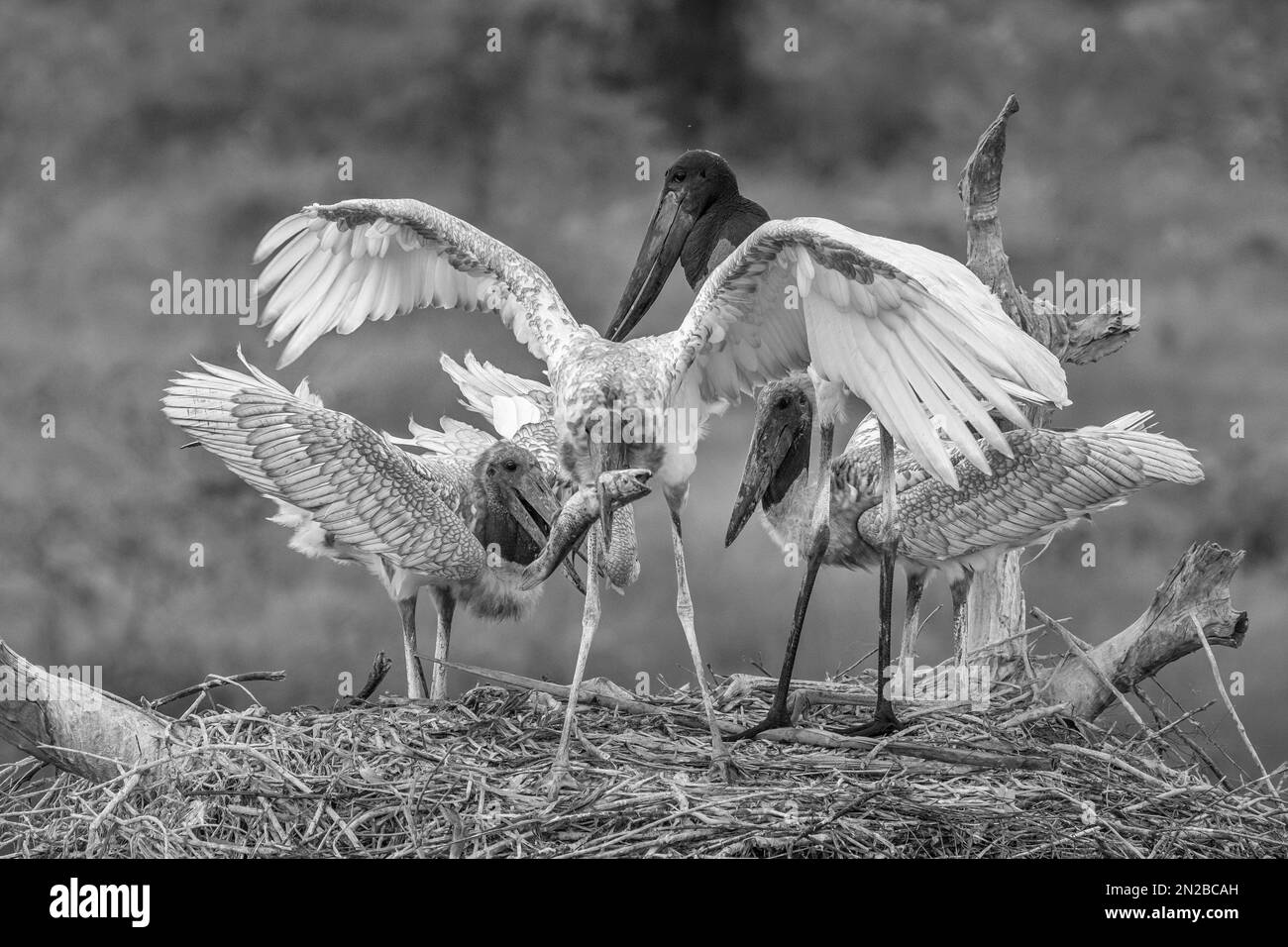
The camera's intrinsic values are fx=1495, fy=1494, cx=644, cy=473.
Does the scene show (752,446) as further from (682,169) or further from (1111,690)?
(1111,690)

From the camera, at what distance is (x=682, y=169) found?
6.68m

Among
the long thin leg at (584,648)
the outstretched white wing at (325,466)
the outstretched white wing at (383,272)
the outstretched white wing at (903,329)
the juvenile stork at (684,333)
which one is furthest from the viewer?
the outstretched white wing at (325,466)

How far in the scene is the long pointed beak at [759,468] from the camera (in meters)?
6.52

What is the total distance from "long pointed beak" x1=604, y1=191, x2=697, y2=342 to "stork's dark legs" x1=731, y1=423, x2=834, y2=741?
100 centimetres

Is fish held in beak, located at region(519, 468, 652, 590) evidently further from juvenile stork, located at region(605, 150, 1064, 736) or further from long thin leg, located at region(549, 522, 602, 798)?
juvenile stork, located at region(605, 150, 1064, 736)

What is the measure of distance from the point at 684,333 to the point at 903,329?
1008 mm

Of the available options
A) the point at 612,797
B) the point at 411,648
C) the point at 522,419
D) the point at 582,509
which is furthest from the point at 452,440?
the point at 612,797

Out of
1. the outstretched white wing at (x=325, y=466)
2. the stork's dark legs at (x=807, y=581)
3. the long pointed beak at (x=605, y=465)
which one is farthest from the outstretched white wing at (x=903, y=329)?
the outstretched white wing at (x=325, y=466)

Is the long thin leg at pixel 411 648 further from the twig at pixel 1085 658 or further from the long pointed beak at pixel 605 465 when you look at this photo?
the twig at pixel 1085 658

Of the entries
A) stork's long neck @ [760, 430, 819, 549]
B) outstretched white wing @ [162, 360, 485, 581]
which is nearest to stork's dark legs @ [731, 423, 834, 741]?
stork's long neck @ [760, 430, 819, 549]

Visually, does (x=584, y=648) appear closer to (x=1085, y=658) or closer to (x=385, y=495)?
(x=385, y=495)

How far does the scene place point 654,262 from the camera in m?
6.59

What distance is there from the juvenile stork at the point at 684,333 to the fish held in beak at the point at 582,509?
0.07m

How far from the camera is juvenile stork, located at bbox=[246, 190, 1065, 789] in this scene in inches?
170
